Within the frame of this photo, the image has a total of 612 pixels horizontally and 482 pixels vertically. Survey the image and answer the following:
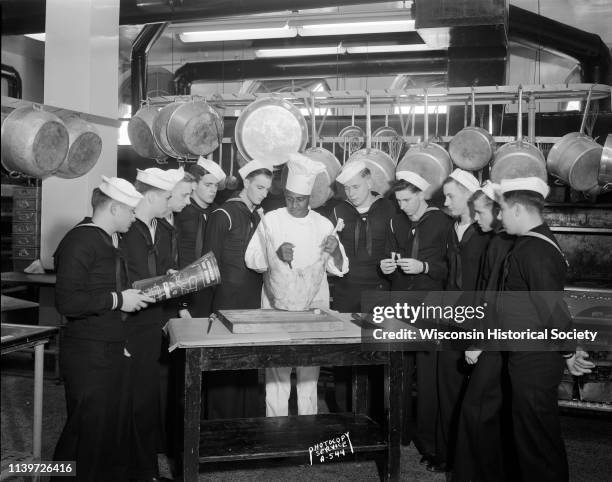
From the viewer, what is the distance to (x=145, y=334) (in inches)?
138

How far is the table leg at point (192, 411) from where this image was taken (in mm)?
3025

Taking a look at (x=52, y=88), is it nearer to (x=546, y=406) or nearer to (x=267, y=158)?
(x=267, y=158)

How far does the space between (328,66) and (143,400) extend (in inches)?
209

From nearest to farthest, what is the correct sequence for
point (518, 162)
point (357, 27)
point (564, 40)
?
1. point (518, 162)
2. point (564, 40)
3. point (357, 27)

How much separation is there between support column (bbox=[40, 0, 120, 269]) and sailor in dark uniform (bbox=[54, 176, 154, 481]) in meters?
1.98

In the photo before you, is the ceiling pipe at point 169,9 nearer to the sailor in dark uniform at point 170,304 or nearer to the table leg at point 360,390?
the sailor in dark uniform at point 170,304

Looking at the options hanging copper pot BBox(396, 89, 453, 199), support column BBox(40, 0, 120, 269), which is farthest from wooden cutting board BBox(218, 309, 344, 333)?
support column BBox(40, 0, 120, 269)

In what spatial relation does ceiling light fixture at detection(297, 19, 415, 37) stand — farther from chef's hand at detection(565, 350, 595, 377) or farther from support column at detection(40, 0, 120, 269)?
chef's hand at detection(565, 350, 595, 377)

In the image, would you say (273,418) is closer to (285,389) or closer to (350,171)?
(285,389)

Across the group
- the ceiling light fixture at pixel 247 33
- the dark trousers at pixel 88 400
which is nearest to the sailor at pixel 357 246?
the dark trousers at pixel 88 400

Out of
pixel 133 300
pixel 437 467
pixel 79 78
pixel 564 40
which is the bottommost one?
pixel 437 467

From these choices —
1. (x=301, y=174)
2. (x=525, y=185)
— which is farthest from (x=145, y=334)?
(x=525, y=185)

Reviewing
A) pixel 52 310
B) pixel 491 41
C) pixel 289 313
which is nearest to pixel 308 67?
pixel 491 41

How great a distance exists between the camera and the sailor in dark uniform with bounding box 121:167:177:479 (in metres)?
3.46
